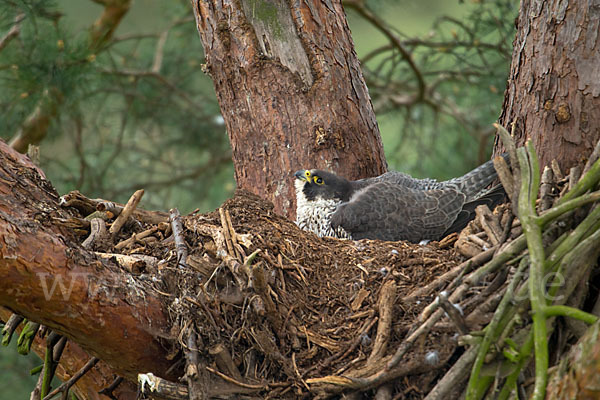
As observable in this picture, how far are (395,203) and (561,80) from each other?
119 cm

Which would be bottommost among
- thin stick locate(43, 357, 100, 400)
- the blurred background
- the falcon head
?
thin stick locate(43, 357, 100, 400)

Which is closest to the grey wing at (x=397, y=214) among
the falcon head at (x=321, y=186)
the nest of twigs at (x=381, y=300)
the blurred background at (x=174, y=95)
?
the falcon head at (x=321, y=186)

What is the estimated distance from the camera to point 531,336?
1.84 meters

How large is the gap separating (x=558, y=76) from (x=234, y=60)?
1.75m

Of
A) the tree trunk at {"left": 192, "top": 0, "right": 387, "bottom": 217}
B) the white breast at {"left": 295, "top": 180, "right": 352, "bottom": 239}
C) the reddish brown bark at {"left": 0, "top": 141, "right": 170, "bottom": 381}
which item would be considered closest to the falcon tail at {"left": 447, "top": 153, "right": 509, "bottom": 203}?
the tree trunk at {"left": 192, "top": 0, "right": 387, "bottom": 217}

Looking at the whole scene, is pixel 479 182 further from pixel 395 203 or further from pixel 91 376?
pixel 91 376

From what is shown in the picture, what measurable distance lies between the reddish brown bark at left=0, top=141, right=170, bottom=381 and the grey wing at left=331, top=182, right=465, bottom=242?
1.58 m

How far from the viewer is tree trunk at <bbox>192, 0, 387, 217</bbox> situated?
370 centimetres

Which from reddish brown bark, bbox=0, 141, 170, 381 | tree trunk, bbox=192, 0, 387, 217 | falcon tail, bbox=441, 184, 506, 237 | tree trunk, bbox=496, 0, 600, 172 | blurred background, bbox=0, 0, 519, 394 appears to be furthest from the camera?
blurred background, bbox=0, 0, 519, 394

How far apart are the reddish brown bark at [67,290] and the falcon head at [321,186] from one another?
155 cm

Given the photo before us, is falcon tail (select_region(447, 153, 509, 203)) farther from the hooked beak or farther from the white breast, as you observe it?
the hooked beak

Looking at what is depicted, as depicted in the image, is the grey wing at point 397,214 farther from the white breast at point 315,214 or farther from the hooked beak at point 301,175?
the hooked beak at point 301,175

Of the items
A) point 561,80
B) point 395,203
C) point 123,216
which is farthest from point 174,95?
point 561,80

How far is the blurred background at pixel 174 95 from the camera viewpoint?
500 centimetres
